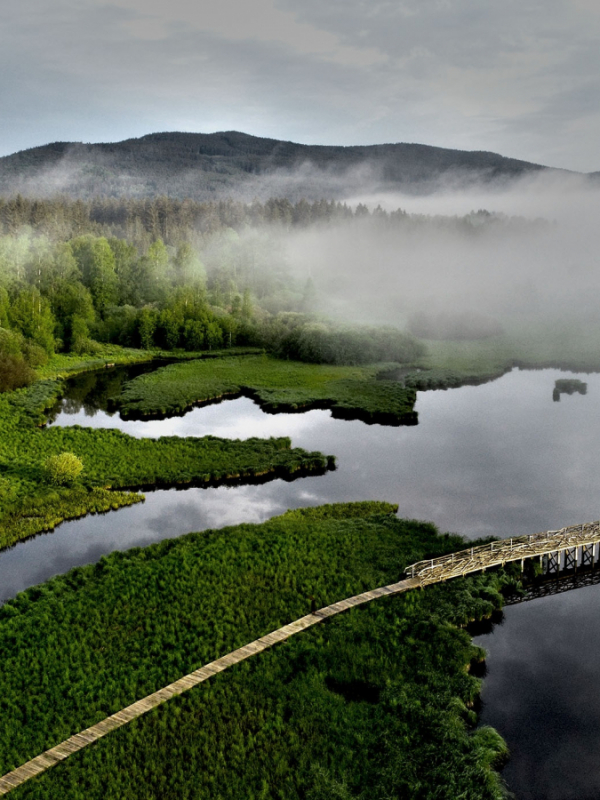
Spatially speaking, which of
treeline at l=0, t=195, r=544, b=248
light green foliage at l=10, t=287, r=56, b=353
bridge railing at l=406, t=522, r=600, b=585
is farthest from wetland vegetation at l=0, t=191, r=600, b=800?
treeline at l=0, t=195, r=544, b=248

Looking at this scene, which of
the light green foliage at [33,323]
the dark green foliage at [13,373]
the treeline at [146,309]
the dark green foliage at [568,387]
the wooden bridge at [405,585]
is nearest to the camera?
the wooden bridge at [405,585]

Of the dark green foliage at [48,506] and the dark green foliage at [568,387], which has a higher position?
the dark green foliage at [568,387]

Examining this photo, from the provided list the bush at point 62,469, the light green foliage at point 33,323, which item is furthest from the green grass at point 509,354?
the light green foliage at point 33,323

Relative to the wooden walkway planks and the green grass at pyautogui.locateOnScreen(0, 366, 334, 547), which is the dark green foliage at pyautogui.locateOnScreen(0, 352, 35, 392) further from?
the wooden walkway planks

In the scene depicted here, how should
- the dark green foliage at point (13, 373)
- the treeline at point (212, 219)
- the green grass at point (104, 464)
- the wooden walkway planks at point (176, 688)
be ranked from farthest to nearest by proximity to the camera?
the treeline at point (212, 219), the dark green foliage at point (13, 373), the green grass at point (104, 464), the wooden walkway planks at point (176, 688)

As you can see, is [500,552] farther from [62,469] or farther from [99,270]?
[99,270]

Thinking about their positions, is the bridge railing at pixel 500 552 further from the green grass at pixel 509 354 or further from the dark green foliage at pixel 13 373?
the dark green foliage at pixel 13 373

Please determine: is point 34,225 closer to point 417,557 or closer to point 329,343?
point 329,343
